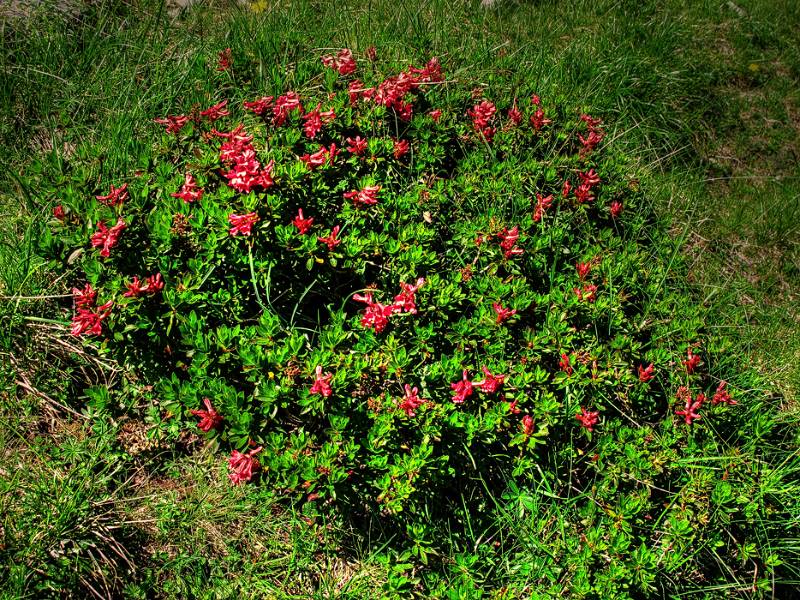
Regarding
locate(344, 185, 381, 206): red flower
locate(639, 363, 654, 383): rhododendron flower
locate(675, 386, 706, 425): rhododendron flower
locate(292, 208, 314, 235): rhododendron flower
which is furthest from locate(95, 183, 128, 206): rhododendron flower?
locate(675, 386, 706, 425): rhododendron flower

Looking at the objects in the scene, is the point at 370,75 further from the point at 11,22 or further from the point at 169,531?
the point at 169,531

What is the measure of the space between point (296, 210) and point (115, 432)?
113cm

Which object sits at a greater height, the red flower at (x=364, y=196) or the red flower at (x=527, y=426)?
the red flower at (x=364, y=196)

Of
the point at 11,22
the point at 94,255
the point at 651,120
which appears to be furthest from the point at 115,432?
the point at 651,120

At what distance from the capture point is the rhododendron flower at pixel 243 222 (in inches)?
90.1

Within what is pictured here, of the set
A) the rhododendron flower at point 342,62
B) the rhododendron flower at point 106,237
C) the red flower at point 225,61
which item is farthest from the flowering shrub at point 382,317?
the red flower at point 225,61

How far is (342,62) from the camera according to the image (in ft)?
10.8

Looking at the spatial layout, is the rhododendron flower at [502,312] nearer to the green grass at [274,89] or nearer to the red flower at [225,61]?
the green grass at [274,89]

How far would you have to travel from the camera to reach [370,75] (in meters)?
3.26

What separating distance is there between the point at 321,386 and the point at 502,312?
79cm

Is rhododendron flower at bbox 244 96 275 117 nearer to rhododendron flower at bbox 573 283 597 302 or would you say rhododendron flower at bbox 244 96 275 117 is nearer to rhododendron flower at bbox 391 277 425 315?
rhododendron flower at bbox 391 277 425 315

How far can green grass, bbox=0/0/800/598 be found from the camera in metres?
2.34

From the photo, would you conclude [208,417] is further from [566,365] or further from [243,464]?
[566,365]

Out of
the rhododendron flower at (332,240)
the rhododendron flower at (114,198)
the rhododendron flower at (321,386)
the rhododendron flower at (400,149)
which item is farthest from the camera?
the rhododendron flower at (400,149)
